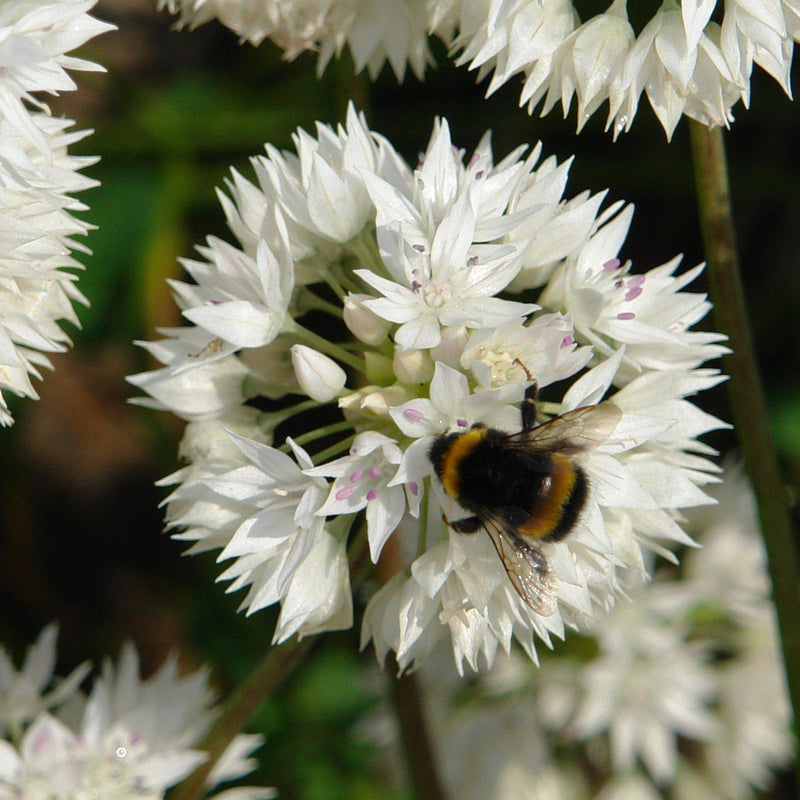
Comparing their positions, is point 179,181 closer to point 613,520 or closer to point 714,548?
point 714,548

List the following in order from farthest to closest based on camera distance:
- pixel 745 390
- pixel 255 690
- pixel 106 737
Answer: pixel 106 737
pixel 745 390
pixel 255 690

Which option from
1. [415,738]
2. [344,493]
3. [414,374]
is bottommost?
[415,738]

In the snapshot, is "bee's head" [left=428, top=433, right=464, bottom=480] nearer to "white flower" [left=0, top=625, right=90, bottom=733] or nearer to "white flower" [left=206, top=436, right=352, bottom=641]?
"white flower" [left=206, top=436, right=352, bottom=641]

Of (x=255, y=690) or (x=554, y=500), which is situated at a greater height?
(x=554, y=500)

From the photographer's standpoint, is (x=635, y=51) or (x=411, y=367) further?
(x=635, y=51)

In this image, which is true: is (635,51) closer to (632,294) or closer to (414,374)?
(632,294)

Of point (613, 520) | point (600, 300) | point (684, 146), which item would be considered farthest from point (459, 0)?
point (684, 146)

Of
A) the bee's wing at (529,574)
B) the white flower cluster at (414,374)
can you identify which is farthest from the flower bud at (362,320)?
the bee's wing at (529,574)

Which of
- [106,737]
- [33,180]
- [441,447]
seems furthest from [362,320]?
[106,737]
